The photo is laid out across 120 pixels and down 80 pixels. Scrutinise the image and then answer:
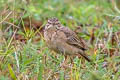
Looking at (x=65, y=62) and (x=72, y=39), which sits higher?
(x=72, y=39)

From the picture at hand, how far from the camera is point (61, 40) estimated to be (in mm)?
8039

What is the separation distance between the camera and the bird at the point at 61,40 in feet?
25.8

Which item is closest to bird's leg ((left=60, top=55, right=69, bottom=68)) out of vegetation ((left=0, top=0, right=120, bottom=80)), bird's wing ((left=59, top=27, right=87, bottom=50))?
vegetation ((left=0, top=0, right=120, bottom=80))

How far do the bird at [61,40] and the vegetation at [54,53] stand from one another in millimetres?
Answer: 120

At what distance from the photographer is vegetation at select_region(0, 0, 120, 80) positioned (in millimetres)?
6691

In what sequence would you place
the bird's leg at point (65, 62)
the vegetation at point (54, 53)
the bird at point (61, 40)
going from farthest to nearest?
the bird at point (61, 40)
the bird's leg at point (65, 62)
the vegetation at point (54, 53)

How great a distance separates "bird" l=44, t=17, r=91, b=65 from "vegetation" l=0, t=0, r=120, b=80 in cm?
12

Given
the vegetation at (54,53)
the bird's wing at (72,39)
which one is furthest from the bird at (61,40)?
the vegetation at (54,53)

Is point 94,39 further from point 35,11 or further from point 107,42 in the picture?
point 35,11

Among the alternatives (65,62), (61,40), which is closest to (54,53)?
(61,40)

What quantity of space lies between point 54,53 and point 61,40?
396 mm

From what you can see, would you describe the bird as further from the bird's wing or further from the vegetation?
the vegetation

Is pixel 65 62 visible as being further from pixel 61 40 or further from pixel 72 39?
pixel 72 39

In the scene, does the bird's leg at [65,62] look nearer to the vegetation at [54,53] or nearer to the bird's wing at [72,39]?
the vegetation at [54,53]
